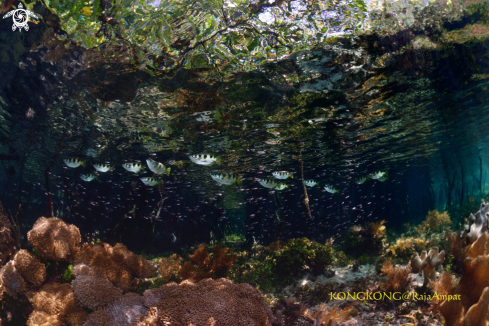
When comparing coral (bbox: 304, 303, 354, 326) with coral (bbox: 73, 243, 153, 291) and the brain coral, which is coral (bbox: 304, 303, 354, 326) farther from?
coral (bbox: 73, 243, 153, 291)

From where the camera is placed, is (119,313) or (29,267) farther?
(29,267)

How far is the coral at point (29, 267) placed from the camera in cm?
723

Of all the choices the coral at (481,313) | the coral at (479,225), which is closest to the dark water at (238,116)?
the coral at (479,225)

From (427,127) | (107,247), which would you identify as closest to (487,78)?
(427,127)

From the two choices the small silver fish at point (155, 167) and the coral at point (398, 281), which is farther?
the small silver fish at point (155, 167)

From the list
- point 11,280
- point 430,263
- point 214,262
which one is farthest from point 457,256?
point 11,280

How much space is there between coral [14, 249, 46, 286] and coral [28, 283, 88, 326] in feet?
3.25

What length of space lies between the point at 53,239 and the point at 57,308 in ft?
7.75

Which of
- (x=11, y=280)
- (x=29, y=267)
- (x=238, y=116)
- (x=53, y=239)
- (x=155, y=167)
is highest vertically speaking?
(x=238, y=116)

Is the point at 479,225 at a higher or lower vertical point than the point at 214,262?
higher

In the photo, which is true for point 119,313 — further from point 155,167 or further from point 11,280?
point 155,167

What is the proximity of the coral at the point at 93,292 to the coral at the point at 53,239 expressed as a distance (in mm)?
1886

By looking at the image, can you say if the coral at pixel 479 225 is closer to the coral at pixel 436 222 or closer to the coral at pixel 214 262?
the coral at pixel 214 262

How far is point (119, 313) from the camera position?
573cm
